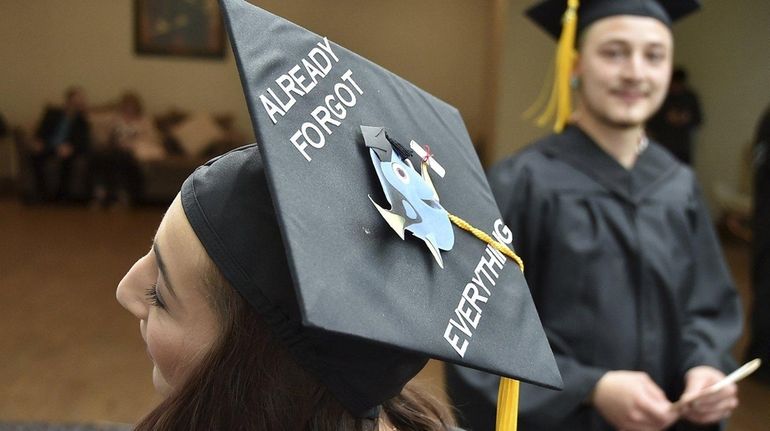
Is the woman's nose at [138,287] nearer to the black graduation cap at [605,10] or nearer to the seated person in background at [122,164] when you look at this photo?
the black graduation cap at [605,10]

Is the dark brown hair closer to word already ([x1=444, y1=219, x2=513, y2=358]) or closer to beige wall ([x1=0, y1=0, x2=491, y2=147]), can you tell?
word already ([x1=444, y1=219, x2=513, y2=358])

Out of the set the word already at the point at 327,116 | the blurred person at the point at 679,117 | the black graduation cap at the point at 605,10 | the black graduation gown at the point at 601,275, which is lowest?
the blurred person at the point at 679,117

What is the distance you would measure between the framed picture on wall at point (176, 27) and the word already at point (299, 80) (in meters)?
9.54

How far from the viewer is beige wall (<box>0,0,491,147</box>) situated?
10.1m

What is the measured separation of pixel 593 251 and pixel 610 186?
0.55 feet

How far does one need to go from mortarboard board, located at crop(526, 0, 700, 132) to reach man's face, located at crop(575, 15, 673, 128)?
26mm

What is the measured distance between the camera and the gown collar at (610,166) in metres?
2.00

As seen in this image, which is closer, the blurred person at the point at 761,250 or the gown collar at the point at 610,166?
the gown collar at the point at 610,166

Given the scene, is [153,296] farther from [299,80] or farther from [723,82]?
[723,82]

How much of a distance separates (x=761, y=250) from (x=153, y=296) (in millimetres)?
3808

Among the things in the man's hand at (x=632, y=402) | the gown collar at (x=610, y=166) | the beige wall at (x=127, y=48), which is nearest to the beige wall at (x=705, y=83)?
the beige wall at (x=127, y=48)

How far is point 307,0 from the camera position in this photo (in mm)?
10250

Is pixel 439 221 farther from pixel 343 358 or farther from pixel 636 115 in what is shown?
pixel 636 115

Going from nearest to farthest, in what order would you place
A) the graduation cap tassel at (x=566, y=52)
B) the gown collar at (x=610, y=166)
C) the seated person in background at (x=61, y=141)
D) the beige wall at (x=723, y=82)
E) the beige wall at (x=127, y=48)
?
the gown collar at (x=610, y=166)
the graduation cap tassel at (x=566, y=52)
the beige wall at (x=723, y=82)
the seated person in background at (x=61, y=141)
the beige wall at (x=127, y=48)
